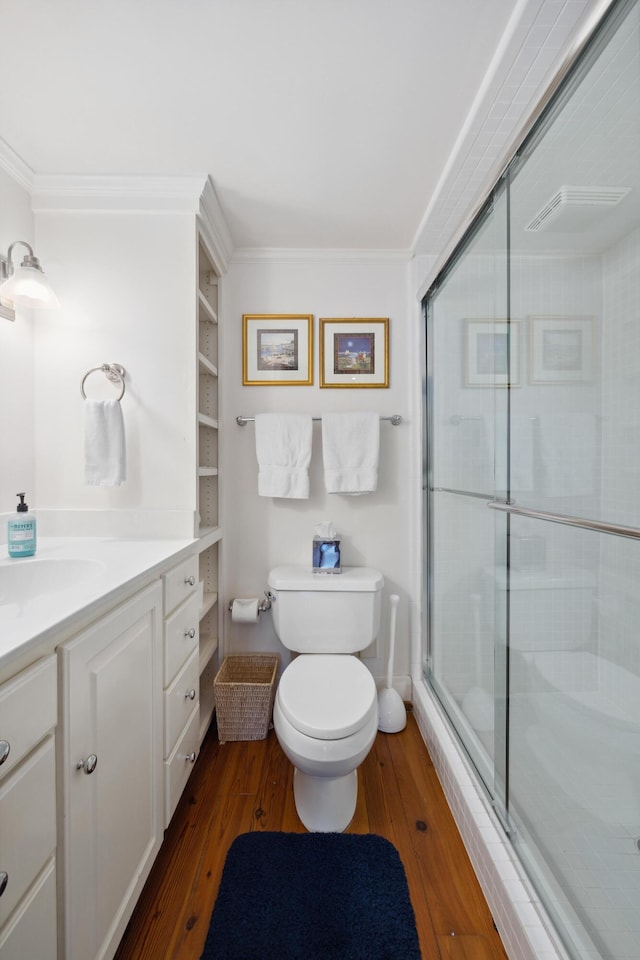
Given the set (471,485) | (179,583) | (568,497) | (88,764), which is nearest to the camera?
(88,764)

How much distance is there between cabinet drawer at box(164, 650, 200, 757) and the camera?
3.84 feet

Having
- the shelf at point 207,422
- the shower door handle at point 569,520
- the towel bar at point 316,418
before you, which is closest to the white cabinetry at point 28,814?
the shower door handle at point 569,520

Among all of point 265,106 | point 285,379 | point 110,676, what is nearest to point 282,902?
point 110,676

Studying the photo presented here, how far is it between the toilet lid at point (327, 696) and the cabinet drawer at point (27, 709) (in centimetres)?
73

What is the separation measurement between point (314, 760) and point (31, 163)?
84.5 inches

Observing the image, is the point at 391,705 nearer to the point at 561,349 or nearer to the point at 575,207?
the point at 561,349

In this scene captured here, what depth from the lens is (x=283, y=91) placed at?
3.76 ft

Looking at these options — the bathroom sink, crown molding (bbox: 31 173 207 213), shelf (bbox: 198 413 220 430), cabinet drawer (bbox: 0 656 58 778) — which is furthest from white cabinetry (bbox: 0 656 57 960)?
crown molding (bbox: 31 173 207 213)

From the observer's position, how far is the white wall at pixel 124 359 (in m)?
1.51

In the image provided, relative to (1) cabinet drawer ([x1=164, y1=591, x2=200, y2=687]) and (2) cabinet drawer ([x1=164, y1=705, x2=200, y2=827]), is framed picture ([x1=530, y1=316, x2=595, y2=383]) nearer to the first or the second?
(1) cabinet drawer ([x1=164, y1=591, x2=200, y2=687])

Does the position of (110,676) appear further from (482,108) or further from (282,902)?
(482,108)

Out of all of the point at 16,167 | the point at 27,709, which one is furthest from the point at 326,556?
the point at 16,167

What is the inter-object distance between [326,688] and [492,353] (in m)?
1.19

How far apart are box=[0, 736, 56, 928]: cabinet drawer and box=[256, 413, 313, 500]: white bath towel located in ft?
4.10
